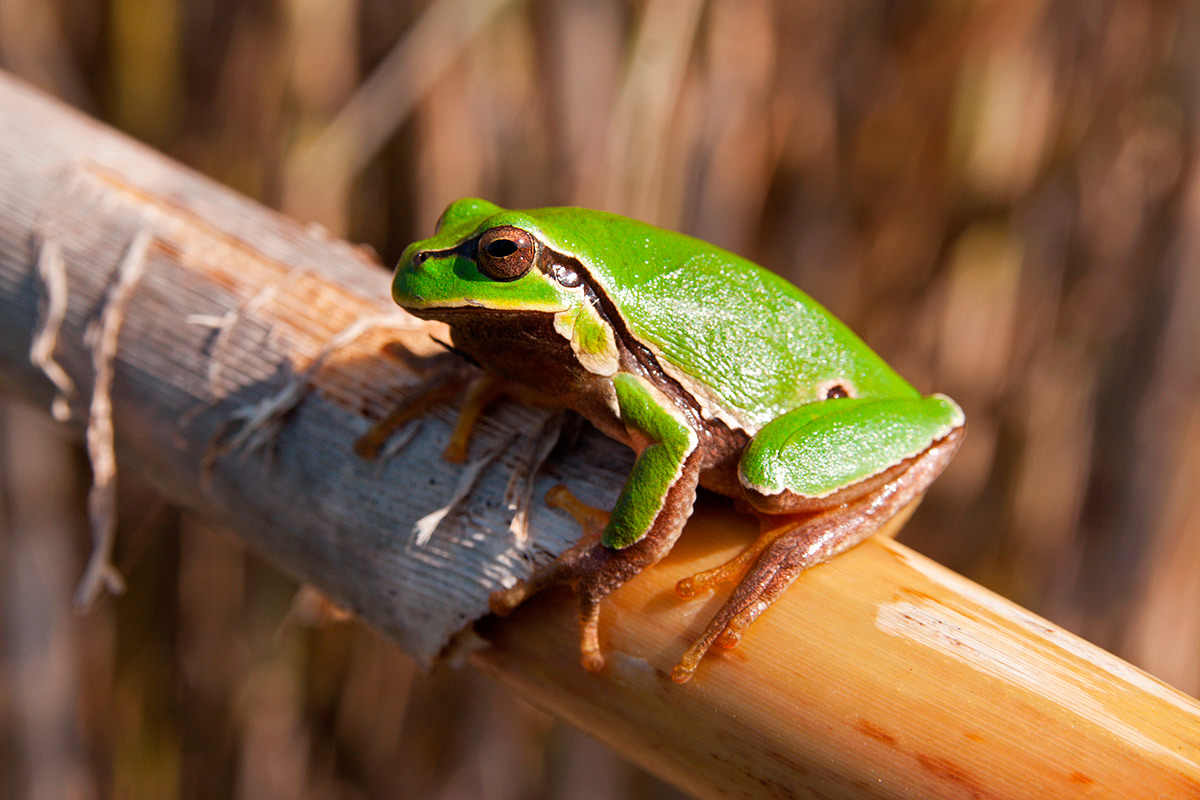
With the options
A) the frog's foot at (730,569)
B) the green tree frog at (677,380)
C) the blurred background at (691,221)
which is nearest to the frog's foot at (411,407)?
the green tree frog at (677,380)

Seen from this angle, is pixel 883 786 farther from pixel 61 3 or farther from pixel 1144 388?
pixel 61 3

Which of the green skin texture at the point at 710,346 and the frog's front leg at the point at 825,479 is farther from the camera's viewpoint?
the green skin texture at the point at 710,346

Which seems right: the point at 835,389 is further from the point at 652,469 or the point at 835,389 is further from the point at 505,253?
the point at 505,253

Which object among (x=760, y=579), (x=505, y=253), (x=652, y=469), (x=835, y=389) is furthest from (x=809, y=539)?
(x=505, y=253)

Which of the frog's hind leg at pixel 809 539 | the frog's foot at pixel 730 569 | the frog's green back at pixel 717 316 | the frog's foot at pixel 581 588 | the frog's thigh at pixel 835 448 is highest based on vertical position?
the frog's green back at pixel 717 316

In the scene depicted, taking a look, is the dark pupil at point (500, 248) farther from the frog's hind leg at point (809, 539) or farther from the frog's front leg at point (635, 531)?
the frog's hind leg at point (809, 539)

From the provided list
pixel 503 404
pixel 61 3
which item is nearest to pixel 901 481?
pixel 503 404
